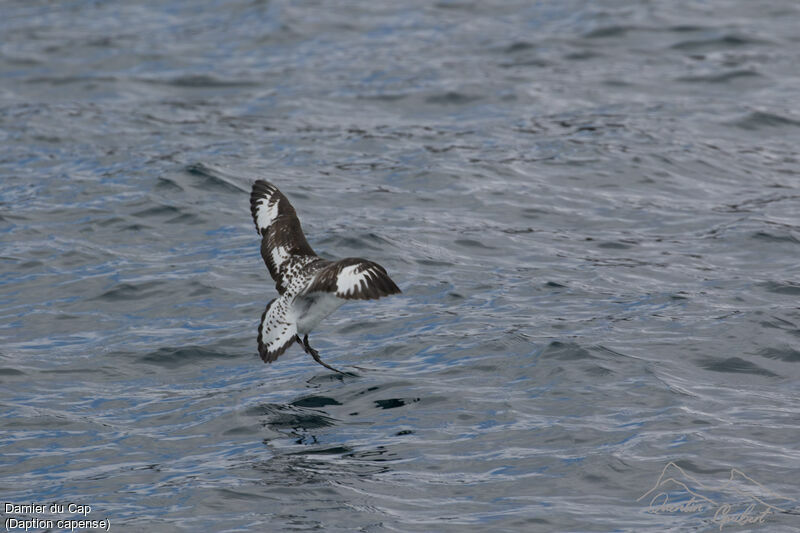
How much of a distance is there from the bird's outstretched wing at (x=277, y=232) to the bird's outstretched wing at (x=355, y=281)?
0.80 metres

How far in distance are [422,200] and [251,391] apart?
573 centimetres

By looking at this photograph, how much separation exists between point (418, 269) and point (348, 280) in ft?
12.7

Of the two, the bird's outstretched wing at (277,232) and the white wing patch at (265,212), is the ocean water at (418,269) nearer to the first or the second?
the bird's outstretched wing at (277,232)

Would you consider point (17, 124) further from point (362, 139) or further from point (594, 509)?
point (594, 509)

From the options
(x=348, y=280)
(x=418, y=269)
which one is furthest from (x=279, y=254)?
(x=418, y=269)

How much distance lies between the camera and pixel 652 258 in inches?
508

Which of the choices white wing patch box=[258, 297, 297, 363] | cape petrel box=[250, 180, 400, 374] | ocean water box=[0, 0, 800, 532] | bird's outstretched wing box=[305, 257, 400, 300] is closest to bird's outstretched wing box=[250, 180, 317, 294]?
cape petrel box=[250, 180, 400, 374]

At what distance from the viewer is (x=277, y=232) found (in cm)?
1090

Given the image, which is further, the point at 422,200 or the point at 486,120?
the point at 486,120

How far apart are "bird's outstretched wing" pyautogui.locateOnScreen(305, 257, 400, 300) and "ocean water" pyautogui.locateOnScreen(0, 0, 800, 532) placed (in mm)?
1095

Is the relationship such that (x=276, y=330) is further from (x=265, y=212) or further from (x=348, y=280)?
(x=265, y=212)

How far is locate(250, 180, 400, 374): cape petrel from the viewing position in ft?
29.5

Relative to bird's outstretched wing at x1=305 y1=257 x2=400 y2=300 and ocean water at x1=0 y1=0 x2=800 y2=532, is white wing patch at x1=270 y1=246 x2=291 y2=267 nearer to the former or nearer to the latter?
ocean water at x1=0 y1=0 x2=800 y2=532

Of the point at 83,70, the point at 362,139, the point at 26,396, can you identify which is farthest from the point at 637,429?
the point at 83,70
